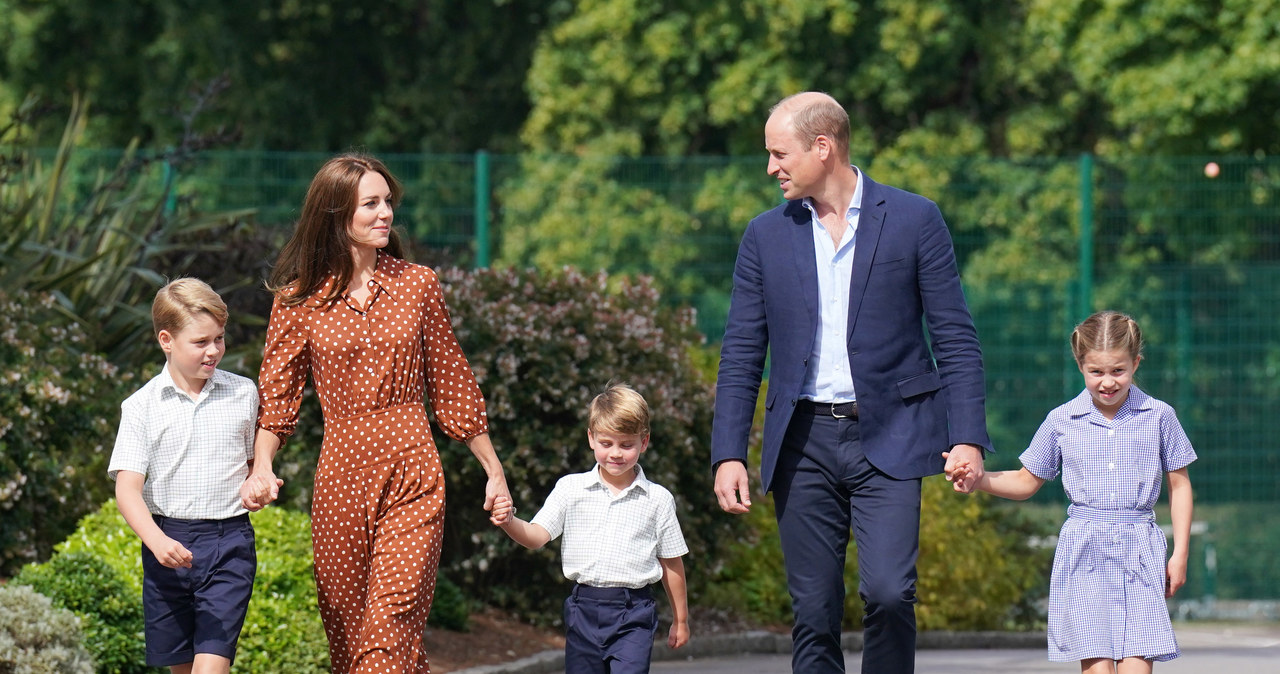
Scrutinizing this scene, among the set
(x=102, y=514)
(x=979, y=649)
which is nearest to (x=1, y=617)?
(x=102, y=514)

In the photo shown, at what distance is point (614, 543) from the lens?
17.1 feet

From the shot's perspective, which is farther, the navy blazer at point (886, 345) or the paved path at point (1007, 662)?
the paved path at point (1007, 662)

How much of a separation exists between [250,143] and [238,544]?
19.7 m

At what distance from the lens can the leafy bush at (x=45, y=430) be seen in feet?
24.8

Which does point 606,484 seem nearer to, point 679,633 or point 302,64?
point 679,633

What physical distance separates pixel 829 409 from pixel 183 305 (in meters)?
1.96

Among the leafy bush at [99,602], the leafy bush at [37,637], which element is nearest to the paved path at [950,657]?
the leafy bush at [99,602]

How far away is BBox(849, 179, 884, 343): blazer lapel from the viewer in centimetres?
513

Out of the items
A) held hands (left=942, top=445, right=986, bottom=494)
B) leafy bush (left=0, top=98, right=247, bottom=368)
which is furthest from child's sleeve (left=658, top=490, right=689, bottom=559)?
leafy bush (left=0, top=98, right=247, bottom=368)

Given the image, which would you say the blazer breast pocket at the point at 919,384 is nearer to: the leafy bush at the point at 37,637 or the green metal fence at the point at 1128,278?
the leafy bush at the point at 37,637

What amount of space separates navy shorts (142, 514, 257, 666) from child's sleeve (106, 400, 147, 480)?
0.18 metres

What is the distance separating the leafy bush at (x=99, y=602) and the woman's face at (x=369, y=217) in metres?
Result: 1.97

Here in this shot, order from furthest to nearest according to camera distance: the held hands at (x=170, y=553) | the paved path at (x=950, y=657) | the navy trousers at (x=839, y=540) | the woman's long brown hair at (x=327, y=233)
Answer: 1. the paved path at (x=950, y=657)
2. the woman's long brown hair at (x=327, y=233)
3. the navy trousers at (x=839, y=540)
4. the held hands at (x=170, y=553)

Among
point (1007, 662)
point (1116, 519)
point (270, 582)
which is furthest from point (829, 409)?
point (1007, 662)
